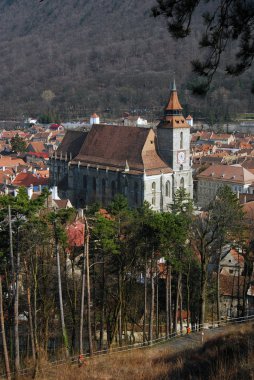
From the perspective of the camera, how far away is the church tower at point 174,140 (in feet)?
124

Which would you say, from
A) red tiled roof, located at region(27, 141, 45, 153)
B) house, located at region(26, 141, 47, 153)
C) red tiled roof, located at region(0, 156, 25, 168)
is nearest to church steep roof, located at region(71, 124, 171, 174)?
red tiled roof, located at region(0, 156, 25, 168)

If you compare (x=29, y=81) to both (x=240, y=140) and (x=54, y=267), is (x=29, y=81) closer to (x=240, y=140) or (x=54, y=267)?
(x=240, y=140)

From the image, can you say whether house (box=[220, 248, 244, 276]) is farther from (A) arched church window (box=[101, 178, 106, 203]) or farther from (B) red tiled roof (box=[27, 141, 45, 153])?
(B) red tiled roof (box=[27, 141, 45, 153])

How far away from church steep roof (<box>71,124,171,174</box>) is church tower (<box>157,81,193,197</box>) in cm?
53

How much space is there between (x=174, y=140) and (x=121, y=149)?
11.7ft

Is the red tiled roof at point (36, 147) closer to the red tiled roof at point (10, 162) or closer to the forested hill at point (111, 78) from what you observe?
the red tiled roof at point (10, 162)

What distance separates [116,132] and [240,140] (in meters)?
41.8

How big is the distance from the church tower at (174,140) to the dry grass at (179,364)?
23.2 metres

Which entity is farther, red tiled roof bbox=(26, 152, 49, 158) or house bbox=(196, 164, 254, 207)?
red tiled roof bbox=(26, 152, 49, 158)

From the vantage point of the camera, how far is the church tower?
124 ft

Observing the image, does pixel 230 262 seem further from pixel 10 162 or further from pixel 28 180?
pixel 10 162

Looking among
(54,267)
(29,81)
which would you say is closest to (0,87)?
(29,81)

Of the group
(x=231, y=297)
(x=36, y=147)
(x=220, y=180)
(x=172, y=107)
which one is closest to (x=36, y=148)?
(x=36, y=147)

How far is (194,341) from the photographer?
15.9 metres
